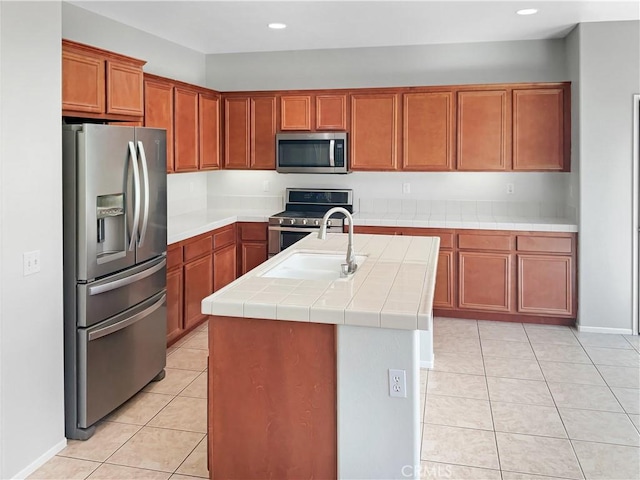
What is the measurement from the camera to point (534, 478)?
8.48 ft

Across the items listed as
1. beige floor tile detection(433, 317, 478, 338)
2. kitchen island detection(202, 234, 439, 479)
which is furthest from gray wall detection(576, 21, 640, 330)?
kitchen island detection(202, 234, 439, 479)

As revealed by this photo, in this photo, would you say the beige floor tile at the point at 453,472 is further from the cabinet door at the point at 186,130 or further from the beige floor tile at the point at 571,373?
the cabinet door at the point at 186,130

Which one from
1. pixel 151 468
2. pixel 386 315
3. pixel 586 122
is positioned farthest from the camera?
pixel 586 122

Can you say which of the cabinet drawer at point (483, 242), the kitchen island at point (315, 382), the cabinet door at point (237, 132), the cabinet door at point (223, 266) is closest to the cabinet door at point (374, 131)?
the cabinet drawer at point (483, 242)

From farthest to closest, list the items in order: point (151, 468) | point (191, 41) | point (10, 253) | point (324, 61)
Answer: point (324, 61)
point (191, 41)
point (151, 468)
point (10, 253)

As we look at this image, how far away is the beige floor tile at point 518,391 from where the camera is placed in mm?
3439

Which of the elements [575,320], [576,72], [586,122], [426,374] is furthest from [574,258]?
[426,374]

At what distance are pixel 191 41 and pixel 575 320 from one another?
14.5 feet

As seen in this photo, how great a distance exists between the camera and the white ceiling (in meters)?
4.14

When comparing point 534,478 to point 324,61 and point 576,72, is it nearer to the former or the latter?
point 576,72

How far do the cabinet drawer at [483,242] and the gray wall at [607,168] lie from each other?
63cm

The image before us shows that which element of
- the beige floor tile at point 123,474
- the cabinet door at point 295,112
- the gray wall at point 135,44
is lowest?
the beige floor tile at point 123,474

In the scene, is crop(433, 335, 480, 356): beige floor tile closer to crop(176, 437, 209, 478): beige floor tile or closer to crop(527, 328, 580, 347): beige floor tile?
crop(527, 328, 580, 347): beige floor tile

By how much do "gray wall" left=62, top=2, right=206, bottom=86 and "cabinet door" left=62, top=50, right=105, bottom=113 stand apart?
0.73 metres
